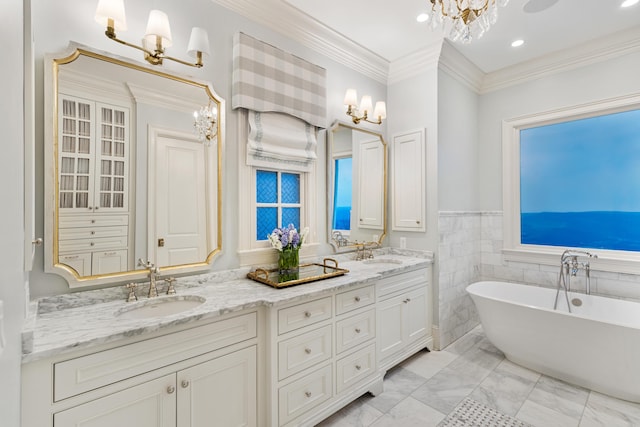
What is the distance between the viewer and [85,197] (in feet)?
5.06

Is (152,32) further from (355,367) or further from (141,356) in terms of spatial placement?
(355,367)

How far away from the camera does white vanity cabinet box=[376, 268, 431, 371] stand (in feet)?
8.00

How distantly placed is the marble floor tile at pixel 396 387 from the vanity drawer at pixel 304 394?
0.48m

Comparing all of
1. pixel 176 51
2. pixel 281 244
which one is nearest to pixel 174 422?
pixel 281 244

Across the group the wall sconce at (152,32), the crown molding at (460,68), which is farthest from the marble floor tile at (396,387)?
the crown molding at (460,68)

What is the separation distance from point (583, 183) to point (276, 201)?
318 cm

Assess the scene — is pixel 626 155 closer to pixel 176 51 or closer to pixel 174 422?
pixel 176 51

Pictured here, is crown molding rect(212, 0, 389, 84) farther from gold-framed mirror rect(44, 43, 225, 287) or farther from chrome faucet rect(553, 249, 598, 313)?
chrome faucet rect(553, 249, 598, 313)

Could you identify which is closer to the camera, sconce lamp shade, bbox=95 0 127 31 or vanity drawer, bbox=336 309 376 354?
sconce lamp shade, bbox=95 0 127 31

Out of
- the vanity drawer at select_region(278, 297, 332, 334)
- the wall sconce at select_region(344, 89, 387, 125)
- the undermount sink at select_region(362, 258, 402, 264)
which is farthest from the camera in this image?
the undermount sink at select_region(362, 258, 402, 264)

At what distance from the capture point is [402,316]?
8.59ft

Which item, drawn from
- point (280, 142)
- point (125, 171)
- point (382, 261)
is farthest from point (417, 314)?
point (125, 171)

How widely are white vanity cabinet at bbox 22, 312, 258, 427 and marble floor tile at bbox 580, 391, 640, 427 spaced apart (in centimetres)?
218

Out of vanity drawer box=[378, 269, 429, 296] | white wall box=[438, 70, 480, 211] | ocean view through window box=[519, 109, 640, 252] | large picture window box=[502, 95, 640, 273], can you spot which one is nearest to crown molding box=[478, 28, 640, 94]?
white wall box=[438, 70, 480, 211]
